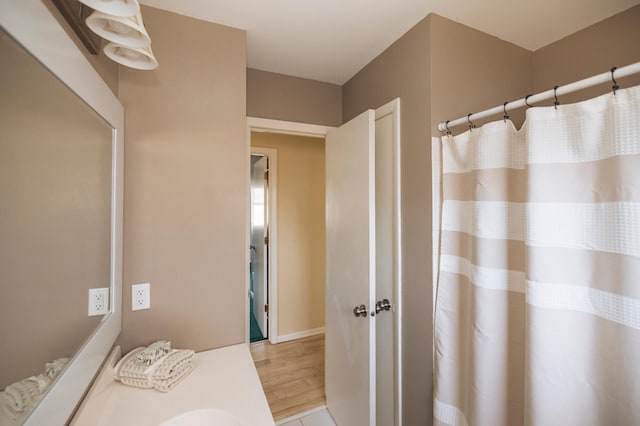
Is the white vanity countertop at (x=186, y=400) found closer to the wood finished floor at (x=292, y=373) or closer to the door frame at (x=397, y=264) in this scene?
the door frame at (x=397, y=264)

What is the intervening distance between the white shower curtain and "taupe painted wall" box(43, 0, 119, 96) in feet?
4.72

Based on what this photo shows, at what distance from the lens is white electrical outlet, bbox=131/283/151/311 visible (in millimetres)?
1162

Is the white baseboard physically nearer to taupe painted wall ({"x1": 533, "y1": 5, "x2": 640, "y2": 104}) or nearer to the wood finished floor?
the wood finished floor

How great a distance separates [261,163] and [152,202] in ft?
6.75

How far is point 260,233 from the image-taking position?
10.5 feet

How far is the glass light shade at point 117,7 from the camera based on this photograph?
62cm

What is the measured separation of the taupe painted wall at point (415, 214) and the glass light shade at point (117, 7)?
1157 millimetres

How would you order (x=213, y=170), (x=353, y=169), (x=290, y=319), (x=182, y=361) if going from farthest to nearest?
(x=290, y=319), (x=353, y=169), (x=213, y=170), (x=182, y=361)

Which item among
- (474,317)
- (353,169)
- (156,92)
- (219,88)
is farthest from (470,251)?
(156,92)

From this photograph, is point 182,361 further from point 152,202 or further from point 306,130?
point 306,130

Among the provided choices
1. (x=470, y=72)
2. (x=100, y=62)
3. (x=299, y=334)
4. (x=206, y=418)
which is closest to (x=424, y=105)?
(x=470, y=72)

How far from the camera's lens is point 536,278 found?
0.87 metres

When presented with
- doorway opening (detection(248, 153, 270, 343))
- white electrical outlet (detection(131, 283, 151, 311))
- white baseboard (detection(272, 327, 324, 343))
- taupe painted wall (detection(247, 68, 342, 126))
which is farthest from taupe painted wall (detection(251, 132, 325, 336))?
white electrical outlet (detection(131, 283, 151, 311))

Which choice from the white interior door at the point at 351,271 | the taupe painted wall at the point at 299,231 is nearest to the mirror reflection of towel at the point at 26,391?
the white interior door at the point at 351,271
